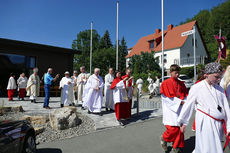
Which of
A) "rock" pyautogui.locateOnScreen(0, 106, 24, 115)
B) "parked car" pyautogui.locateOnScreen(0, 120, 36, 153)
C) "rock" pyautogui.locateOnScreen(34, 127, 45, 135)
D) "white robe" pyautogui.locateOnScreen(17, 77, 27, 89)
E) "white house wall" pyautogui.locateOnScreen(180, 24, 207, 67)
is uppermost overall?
"white house wall" pyautogui.locateOnScreen(180, 24, 207, 67)

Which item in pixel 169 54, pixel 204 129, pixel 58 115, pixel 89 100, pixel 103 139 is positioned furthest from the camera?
pixel 169 54

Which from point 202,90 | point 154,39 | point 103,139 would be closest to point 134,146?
point 103,139

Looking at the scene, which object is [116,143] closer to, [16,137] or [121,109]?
[121,109]

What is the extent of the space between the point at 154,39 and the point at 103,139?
30.8m

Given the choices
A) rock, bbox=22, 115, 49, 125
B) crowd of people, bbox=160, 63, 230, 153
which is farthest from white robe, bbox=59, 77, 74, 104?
crowd of people, bbox=160, 63, 230, 153

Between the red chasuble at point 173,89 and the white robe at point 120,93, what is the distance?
8.34 ft

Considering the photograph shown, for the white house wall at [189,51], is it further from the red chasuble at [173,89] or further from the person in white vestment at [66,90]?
the red chasuble at [173,89]

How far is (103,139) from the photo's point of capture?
15.1ft

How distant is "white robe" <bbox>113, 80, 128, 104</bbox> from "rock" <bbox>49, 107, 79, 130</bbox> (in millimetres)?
1599

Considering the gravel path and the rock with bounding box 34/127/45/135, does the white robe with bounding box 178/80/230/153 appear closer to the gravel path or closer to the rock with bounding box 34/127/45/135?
the gravel path

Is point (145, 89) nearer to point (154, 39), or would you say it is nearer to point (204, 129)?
point (154, 39)

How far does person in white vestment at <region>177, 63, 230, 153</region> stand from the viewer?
2496 millimetres

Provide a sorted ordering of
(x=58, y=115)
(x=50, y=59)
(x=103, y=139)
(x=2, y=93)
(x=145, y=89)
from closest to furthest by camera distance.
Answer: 1. (x=103, y=139)
2. (x=58, y=115)
3. (x=2, y=93)
4. (x=50, y=59)
5. (x=145, y=89)

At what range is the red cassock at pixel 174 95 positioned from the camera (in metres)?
3.49
